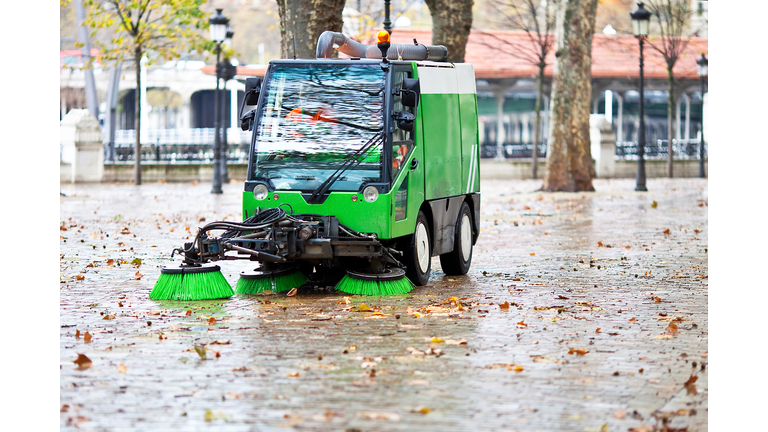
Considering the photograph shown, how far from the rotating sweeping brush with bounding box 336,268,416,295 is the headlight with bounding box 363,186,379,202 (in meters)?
0.74

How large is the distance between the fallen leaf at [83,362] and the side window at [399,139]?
163 inches

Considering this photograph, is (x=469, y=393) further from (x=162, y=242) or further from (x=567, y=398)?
(x=162, y=242)

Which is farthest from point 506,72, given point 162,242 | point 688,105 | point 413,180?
point 413,180

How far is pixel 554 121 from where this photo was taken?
100ft

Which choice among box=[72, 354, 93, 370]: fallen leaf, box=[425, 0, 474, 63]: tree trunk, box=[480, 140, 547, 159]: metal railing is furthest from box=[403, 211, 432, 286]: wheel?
box=[480, 140, 547, 159]: metal railing

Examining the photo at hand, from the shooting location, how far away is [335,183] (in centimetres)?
1057

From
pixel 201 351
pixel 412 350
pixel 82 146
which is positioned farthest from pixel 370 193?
pixel 82 146

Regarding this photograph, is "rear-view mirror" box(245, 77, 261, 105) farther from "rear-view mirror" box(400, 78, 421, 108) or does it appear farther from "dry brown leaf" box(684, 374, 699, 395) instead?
"dry brown leaf" box(684, 374, 699, 395)

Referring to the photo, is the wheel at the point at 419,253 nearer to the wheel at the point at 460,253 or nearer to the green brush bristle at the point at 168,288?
the wheel at the point at 460,253

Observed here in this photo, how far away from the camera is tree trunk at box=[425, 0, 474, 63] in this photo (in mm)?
21984

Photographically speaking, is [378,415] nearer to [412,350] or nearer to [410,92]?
[412,350]

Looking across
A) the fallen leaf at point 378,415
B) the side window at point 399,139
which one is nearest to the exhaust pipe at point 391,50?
the side window at point 399,139

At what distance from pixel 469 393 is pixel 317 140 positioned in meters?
4.90

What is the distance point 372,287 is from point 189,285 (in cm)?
173
